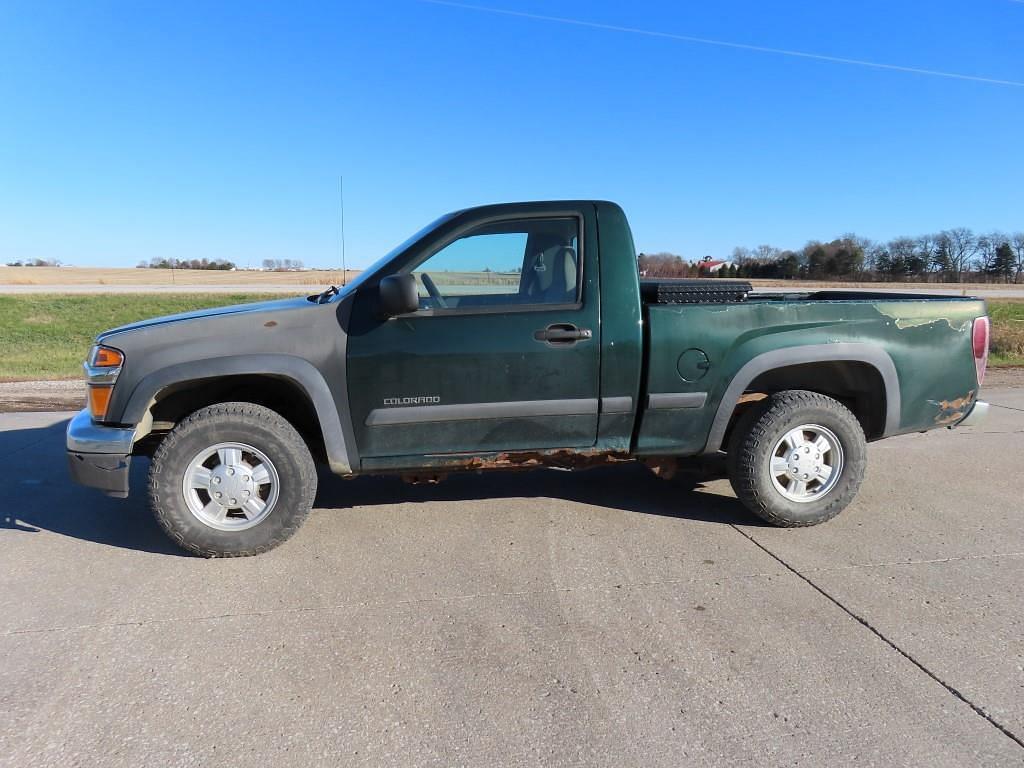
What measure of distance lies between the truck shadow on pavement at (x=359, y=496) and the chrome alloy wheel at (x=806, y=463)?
12.9 inches

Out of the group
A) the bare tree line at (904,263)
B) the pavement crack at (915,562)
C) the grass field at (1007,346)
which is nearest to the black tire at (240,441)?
the pavement crack at (915,562)

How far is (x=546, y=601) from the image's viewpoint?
313cm

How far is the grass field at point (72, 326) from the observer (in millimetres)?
11773

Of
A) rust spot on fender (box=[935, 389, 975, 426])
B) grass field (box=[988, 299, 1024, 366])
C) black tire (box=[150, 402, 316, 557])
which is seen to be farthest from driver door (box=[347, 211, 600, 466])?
grass field (box=[988, 299, 1024, 366])

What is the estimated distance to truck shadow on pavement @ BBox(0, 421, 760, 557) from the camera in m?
4.10

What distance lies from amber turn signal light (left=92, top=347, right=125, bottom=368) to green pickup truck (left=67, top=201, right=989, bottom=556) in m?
0.01

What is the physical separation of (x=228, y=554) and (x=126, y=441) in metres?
0.79

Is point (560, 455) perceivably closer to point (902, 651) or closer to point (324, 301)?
point (324, 301)

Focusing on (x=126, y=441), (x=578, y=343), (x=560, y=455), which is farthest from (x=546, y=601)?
(x=126, y=441)

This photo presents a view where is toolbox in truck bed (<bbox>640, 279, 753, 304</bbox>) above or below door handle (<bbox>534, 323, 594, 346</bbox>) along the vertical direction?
above

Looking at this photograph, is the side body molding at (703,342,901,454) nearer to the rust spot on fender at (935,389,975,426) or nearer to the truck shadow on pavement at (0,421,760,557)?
the rust spot on fender at (935,389,975,426)

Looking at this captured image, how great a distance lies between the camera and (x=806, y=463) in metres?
3.99

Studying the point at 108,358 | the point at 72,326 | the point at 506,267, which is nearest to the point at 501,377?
the point at 506,267

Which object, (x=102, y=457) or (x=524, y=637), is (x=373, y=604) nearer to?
(x=524, y=637)
